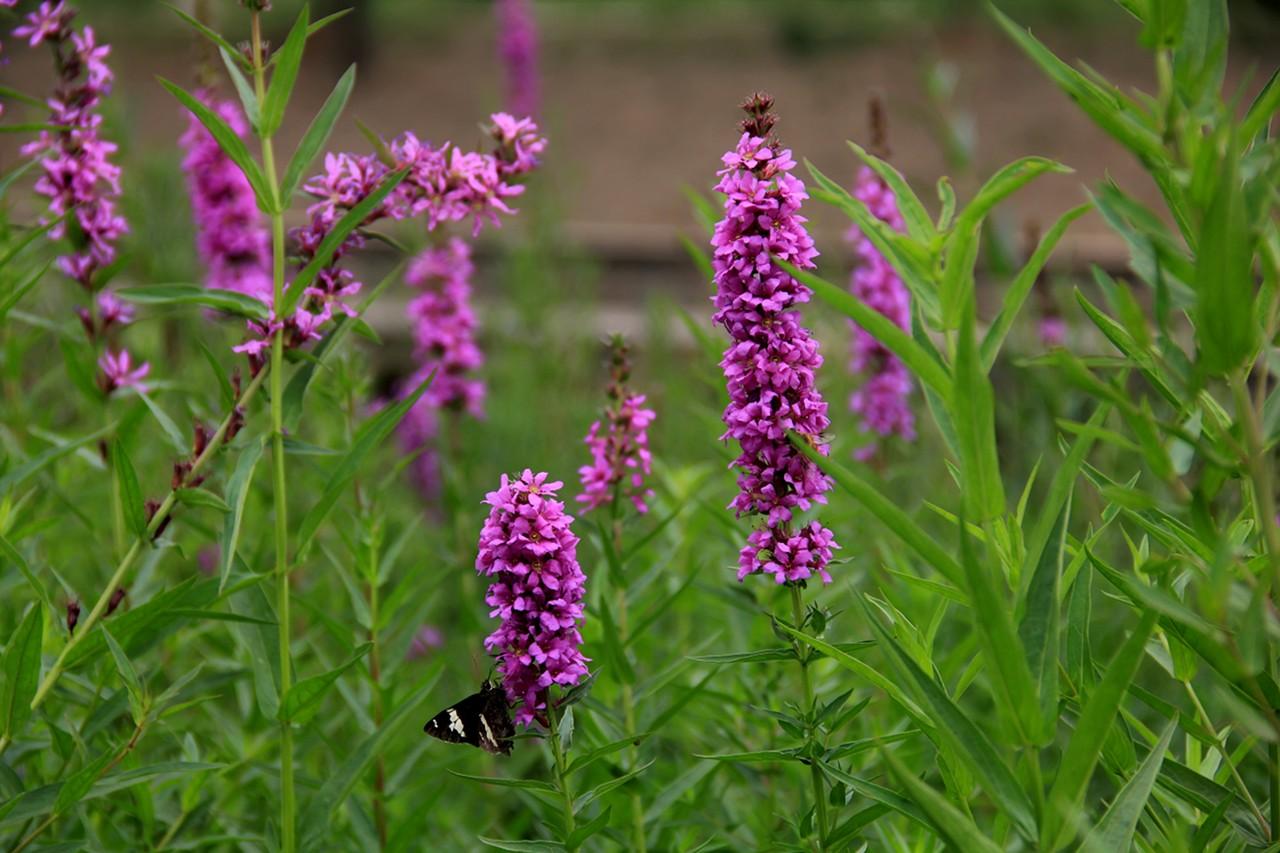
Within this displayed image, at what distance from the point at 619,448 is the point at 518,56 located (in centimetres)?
401

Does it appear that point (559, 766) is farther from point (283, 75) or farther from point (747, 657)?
point (283, 75)

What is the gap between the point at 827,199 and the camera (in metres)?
1.20

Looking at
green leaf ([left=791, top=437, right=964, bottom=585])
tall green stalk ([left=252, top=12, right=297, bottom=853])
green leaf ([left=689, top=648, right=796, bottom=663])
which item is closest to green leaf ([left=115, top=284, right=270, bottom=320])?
tall green stalk ([left=252, top=12, right=297, bottom=853])

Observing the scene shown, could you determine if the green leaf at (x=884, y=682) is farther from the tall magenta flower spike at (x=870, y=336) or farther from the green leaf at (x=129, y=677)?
the tall magenta flower spike at (x=870, y=336)

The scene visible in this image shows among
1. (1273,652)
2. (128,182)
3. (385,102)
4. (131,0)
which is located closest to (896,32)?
(385,102)

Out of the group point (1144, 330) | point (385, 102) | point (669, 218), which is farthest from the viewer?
point (385, 102)

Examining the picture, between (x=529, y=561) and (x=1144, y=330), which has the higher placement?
(x=1144, y=330)

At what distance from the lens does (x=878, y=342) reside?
9.35 ft

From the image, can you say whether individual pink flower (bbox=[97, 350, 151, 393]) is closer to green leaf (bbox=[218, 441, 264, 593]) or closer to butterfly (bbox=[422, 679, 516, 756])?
green leaf (bbox=[218, 441, 264, 593])

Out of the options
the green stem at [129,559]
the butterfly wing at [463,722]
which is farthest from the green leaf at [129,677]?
the butterfly wing at [463,722]

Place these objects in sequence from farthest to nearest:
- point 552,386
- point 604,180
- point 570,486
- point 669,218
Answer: point 604,180
point 669,218
point 552,386
point 570,486

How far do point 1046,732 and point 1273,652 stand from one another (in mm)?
389

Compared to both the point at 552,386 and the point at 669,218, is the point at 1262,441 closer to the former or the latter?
the point at 552,386

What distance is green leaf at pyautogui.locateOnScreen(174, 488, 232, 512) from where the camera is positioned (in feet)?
5.07
